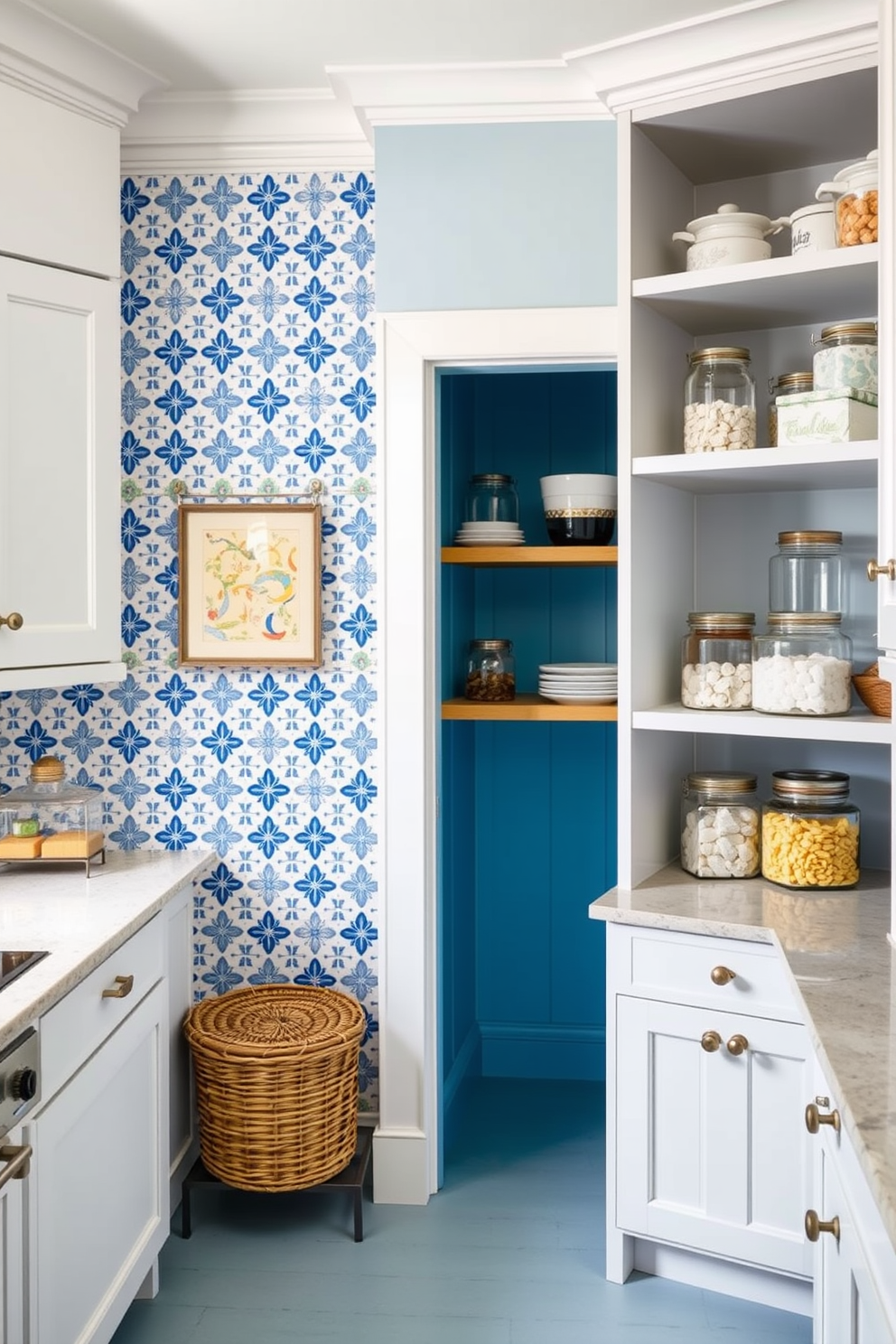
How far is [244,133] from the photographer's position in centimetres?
282

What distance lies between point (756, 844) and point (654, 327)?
119cm

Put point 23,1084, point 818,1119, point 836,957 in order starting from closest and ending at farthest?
1. point 818,1119
2. point 23,1084
3. point 836,957

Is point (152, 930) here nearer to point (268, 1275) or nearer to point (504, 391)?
point (268, 1275)

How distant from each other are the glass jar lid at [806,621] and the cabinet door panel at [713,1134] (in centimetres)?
81

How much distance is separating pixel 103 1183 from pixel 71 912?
499 millimetres

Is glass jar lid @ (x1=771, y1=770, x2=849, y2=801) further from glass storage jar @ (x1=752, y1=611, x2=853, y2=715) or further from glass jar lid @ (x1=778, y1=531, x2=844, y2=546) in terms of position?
glass jar lid @ (x1=778, y1=531, x2=844, y2=546)

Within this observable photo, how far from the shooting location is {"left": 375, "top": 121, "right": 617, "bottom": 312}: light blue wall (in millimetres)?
2621

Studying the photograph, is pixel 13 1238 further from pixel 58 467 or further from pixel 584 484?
pixel 584 484

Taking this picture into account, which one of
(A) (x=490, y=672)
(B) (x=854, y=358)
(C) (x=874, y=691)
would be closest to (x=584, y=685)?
(A) (x=490, y=672)

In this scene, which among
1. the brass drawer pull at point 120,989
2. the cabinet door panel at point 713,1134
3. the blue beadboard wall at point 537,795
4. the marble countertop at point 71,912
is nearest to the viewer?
the marble countertop at point 71,912

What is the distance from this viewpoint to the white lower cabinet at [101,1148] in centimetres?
182

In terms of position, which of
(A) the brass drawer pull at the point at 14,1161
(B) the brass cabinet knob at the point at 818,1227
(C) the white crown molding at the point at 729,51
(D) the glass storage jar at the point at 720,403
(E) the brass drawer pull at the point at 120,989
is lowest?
(B) the brass cabinet knob at the point at 818,1227

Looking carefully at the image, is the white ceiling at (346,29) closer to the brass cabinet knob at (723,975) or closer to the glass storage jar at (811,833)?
the glass storage jar at (811,833)

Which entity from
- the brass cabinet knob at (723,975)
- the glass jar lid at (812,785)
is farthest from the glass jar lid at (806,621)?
the brass cabinet knob at (723,975)
